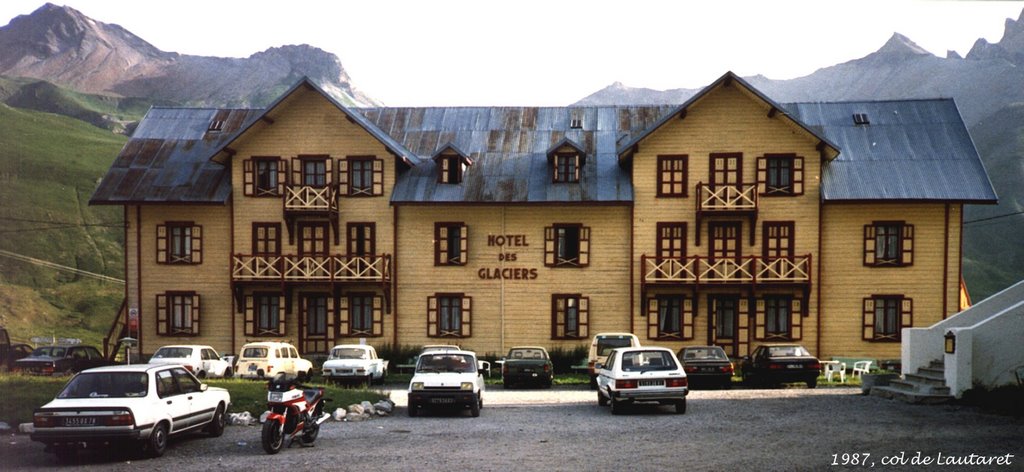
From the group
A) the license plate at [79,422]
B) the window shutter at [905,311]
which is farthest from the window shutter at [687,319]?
the license plate at [79,422]

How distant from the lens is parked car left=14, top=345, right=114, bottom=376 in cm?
3056

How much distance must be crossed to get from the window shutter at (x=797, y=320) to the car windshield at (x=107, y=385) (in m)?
26.9

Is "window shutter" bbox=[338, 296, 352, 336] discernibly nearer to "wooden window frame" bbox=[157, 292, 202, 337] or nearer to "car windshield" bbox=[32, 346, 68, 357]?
"wooden window frame" bbox=[157, 292, 202, 337]

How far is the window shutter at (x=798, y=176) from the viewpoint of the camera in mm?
35781

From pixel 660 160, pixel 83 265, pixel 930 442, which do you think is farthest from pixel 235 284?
→ pixel 83 265

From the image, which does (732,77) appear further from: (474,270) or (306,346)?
(306,346)

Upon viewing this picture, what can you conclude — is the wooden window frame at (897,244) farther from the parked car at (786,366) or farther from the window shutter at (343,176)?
the window shutter at (343,176)

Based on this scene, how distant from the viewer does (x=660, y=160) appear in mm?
36375

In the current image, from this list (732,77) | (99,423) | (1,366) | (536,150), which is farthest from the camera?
(536,150)

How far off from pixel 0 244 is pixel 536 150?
76839 mm

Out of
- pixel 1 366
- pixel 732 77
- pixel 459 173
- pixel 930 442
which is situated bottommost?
pixel 1 366

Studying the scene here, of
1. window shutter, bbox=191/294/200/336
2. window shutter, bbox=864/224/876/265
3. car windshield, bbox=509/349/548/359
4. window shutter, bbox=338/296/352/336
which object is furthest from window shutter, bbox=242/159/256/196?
window shutter, bbox=864/224/876/265

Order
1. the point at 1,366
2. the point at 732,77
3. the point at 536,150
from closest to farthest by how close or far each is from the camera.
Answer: the point at 1,366 → the point at 732,77 → the point at 536,150

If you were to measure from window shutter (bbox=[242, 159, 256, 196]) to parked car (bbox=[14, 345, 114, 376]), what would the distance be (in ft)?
28.8
